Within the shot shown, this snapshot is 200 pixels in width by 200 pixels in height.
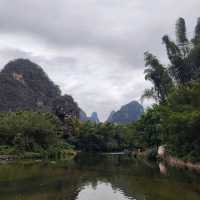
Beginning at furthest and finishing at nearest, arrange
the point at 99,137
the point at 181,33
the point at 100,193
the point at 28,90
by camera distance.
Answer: the point at 28,90
the point at 99,137
the point at 181,33
the point at 100,193

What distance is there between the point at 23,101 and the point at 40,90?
14.1 metres

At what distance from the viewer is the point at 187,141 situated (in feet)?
146

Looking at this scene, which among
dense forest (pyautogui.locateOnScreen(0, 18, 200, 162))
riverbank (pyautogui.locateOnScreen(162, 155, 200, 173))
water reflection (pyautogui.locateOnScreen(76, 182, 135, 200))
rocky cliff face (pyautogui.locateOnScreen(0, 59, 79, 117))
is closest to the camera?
water reflection (pyautogui.locateOnScreen(76, 182, 135, 200))

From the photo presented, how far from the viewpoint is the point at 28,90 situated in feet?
456

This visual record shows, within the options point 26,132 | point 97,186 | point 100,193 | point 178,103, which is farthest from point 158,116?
point 100,193

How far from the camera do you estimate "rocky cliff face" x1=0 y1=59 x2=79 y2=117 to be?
123 metres

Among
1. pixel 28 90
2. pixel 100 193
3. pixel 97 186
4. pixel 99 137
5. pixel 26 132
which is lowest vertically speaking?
pixel 100 193

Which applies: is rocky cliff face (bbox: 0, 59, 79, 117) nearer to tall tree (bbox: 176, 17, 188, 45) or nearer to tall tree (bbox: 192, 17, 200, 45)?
tall tree (bbox: 176, 17, 188, 45)

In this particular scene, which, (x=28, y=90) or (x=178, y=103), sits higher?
(x=28, y=90)

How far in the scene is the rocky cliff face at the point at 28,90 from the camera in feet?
404

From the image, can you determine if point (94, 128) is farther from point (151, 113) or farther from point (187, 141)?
point (187, 141)

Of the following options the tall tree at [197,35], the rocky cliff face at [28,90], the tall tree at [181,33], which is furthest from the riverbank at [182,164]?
the rocky cliff face at [28,90]

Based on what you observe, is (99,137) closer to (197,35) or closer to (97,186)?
(197,35)

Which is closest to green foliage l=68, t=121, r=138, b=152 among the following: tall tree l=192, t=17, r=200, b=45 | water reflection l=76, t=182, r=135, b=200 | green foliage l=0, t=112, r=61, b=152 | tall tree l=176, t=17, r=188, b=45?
green foliage l=0, t=112, r=61, b=152
